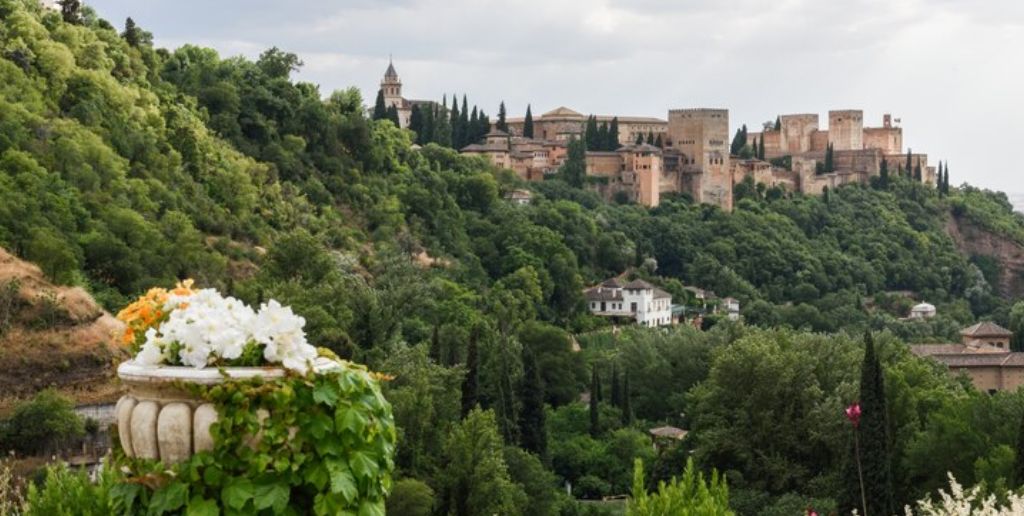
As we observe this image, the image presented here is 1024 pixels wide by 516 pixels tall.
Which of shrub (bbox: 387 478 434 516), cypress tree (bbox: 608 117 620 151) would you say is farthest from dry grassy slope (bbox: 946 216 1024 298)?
shrub (bbox: 387 478 434 516)

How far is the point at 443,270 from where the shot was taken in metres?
50.5

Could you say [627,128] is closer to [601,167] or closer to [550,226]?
[601,167]

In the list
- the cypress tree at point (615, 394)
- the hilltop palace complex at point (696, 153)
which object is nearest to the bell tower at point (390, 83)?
the hilltop palace complex at point (696, 153)

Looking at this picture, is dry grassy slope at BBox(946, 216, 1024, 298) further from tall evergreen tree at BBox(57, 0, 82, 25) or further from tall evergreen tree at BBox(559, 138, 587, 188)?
tall evergreen tree at BBox(57, 0, 82, 25)

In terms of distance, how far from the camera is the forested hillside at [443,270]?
27.4 meters

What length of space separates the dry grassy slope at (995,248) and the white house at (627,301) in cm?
3740

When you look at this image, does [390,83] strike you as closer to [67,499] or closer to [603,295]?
[603,295]

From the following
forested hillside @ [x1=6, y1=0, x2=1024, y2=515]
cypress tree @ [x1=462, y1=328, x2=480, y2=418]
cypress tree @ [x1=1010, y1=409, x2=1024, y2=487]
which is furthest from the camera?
cypress tree @ [x1=462, y1=328, x2=480, y2=418]

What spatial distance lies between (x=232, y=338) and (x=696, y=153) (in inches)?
3186

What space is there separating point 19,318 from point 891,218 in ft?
229

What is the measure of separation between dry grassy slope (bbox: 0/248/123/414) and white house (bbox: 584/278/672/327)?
34.0 m

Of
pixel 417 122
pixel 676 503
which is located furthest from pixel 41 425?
pixel 417 122

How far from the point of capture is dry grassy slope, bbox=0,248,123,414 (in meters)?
24.7

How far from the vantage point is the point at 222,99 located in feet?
161
